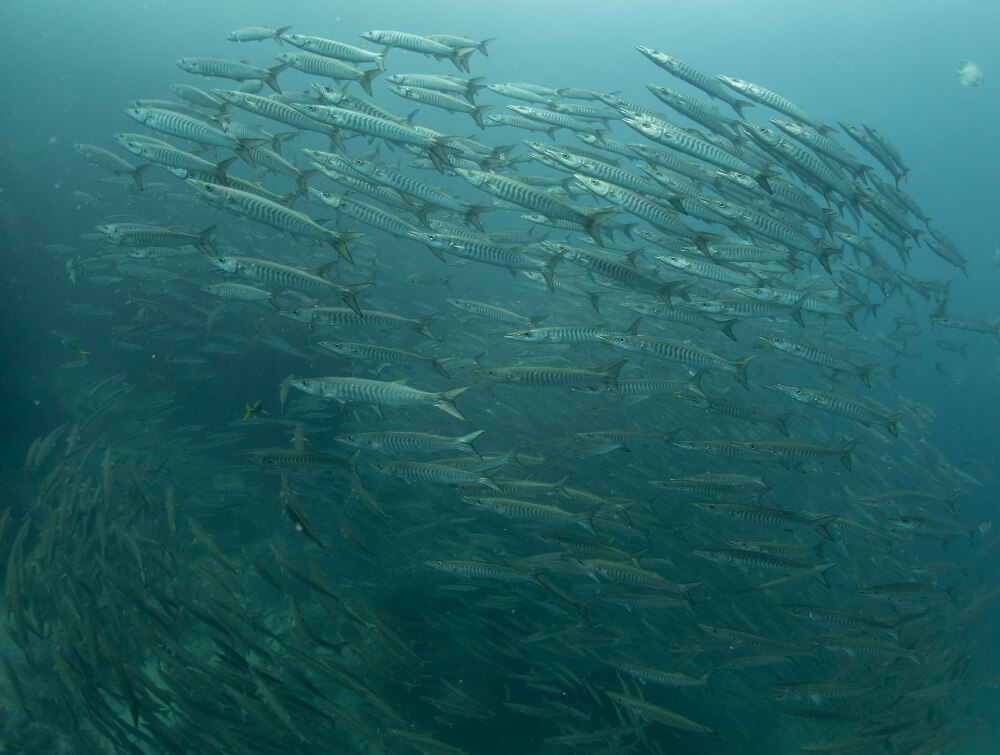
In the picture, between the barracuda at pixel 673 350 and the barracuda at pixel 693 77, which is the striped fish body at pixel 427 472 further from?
the barracuda at pixel 693 77

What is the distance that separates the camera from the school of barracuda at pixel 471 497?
15.5 feet

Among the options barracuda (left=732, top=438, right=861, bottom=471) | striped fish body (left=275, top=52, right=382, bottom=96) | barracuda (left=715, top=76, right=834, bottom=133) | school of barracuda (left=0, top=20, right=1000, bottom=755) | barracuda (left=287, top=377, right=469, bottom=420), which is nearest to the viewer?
school of barracuda (left=0, top=20, right=1000, bottom=755)

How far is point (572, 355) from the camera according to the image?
10734 millimetres

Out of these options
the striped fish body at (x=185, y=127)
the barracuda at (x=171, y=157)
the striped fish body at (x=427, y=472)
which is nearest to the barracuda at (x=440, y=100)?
the striped fish body at (x=185, y=127)

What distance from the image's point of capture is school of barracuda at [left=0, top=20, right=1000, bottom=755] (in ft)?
15.5

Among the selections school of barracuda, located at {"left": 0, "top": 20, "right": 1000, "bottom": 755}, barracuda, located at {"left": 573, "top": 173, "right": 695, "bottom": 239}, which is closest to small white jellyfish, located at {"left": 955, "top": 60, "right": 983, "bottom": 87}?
school of barracuda, located at {"left": 0, "top": 20, "right": 1000, "bottom": 755}

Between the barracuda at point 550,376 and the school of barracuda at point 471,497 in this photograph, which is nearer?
the school of barracuda at point 471,497

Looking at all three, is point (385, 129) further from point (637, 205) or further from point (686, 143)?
point (686, 143)

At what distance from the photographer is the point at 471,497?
5.20 m

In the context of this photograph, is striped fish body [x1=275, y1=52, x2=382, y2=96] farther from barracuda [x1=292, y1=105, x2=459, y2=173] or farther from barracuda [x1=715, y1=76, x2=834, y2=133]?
barracuda [x1=715, y1=76, x2=834, y2=133]

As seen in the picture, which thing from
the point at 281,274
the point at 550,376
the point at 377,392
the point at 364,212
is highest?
the point at 364,212

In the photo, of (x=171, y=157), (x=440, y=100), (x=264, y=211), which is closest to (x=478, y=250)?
(x=264, y=211)

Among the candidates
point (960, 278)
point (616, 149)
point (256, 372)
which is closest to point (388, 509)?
point (256, 372)

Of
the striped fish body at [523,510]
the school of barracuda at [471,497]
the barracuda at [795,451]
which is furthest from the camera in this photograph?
the barracuda at [795,451]
